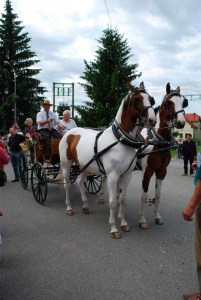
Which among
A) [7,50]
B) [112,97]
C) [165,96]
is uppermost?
[7,50]

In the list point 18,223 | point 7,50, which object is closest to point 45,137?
point 18,223

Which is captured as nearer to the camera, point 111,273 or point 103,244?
point 111,273

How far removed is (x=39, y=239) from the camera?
14.4 feet

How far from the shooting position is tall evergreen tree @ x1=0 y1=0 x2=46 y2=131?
28.9 meters

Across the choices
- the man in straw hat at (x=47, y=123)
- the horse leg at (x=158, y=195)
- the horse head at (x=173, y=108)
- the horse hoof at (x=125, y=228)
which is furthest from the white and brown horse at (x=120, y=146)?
the man in straw hat at (x=47, y=123)

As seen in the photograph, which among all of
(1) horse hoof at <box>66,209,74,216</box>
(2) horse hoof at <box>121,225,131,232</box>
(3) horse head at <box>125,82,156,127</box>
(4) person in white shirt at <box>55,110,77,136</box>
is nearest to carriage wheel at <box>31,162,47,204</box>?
(1) horse hoof at <box>66,209,74,216</box>

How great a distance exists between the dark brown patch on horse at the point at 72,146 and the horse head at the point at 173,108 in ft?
5.85

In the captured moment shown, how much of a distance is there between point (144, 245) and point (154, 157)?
4.82ft

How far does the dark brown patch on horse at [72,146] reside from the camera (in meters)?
5.58

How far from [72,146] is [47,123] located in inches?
56.3

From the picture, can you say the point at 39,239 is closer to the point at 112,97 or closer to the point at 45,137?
the point at 45,137

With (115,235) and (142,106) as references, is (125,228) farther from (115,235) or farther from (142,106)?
(142,106)

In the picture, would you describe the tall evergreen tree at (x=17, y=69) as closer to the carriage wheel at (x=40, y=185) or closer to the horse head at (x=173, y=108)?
the carriage wheel at (x=40, y=185)

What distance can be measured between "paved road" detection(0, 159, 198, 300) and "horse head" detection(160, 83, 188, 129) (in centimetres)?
185
